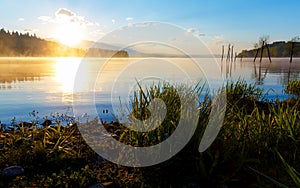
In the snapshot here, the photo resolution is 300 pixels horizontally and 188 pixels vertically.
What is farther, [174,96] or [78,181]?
[174,96]

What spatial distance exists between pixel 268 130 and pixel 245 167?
1160 millimetres

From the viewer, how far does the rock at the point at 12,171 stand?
13.6ft

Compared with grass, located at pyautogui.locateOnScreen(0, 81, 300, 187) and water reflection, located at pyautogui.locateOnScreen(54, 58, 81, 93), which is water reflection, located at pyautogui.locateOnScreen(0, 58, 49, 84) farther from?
grass, located at pyautogui.locateOnScreen(0, 81, 300, 187)

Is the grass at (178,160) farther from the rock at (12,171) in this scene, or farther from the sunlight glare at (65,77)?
the sunlight glare at (65,77)

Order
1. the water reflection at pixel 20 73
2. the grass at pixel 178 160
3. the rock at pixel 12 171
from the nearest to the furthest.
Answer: the grass at pixel 178 160
the rock at pixel 12 171
the water reflection at pixel 20 73

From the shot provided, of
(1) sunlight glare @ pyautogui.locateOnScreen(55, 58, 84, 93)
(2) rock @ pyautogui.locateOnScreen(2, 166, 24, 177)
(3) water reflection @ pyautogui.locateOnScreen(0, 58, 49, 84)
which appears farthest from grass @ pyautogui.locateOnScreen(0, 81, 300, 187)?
(3) water reflection @ pyautogui.locateOnScreen(0, 58, 49, 84)

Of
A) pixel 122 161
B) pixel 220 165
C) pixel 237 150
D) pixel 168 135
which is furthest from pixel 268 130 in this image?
pixel 122 161

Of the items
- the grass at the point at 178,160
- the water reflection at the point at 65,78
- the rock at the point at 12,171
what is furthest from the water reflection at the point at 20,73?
the rock at the point at 12,171

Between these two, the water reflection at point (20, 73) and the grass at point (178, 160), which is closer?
the grass at point (178, 160)

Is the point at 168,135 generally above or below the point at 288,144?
above

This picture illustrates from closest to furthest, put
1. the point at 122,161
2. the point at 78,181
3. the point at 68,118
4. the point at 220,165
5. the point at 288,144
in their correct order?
the point at 78,181 → the point at 220,165 → the point at 122,161 → the point at 288,144 → the point at 68,118

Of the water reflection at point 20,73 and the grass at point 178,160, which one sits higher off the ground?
the water reflection at point 20,73

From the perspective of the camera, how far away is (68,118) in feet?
31.5

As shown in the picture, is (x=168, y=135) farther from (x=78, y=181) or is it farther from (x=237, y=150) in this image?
(x=78, y=181)
